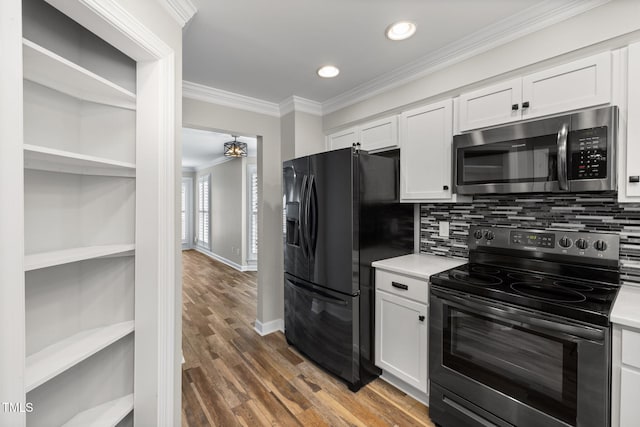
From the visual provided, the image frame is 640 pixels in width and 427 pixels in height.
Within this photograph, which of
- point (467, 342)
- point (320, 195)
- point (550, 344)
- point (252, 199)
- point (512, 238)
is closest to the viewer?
point (550, 344)

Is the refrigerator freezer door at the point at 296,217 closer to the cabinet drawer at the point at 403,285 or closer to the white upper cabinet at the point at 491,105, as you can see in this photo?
the cabinet drawer at the point at 403,285

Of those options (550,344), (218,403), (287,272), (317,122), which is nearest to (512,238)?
(550,344)

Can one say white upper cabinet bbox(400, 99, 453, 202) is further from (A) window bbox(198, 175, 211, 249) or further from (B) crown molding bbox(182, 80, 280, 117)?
(A) window bbox(198, 175, 211, 249)

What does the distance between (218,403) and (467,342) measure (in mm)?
1697

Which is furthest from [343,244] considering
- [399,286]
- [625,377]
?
[625,377]

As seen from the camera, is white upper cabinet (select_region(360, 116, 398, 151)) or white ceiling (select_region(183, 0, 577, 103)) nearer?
white ceiling (select_region(183, 0, 577, 103))

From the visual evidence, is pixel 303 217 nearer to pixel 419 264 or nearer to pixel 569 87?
pixel 419 264

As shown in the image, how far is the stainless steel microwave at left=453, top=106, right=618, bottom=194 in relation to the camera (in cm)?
140

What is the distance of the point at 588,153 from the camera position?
1442 mm

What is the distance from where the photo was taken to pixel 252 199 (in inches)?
243

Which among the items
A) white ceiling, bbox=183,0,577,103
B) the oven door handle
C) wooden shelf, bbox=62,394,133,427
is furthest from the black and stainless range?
wooden shelf, bbox=62,394,133,427

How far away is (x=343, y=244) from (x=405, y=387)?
1132 millimetres

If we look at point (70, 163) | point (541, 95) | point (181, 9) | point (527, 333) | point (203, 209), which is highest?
point (181, 9)

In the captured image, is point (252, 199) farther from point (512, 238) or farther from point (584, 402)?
point (584, 402)
